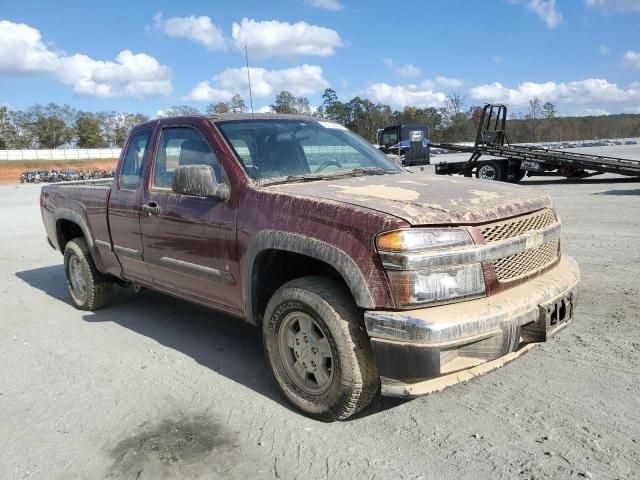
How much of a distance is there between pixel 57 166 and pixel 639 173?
6992cm

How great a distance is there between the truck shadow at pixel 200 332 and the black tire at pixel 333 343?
9.1 inches

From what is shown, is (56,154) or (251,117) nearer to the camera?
(251,117)

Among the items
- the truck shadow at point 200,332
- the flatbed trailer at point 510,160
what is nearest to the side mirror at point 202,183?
the truck shadow at point 200,332

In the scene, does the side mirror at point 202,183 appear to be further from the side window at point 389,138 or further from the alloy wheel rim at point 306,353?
the side window at point 389,138

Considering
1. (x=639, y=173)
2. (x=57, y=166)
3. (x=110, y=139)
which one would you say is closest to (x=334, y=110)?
(x=57, y=166)

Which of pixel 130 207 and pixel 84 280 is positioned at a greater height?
pixel 130 207

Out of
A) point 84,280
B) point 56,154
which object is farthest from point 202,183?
point 56,154

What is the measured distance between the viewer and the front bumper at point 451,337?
2660 mm

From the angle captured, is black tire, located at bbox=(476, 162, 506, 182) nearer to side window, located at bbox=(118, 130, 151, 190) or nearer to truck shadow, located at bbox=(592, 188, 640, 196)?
truck shadow, located at bbox=(592, 188, 640, 196)

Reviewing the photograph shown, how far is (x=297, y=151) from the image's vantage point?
13.5 ft

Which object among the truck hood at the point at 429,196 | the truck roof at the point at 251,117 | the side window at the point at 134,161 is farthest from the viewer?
the side window at the point at 134,161

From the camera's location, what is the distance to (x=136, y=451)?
299cm

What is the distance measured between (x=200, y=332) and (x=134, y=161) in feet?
5.50

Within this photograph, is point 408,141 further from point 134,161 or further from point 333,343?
point 333,343
